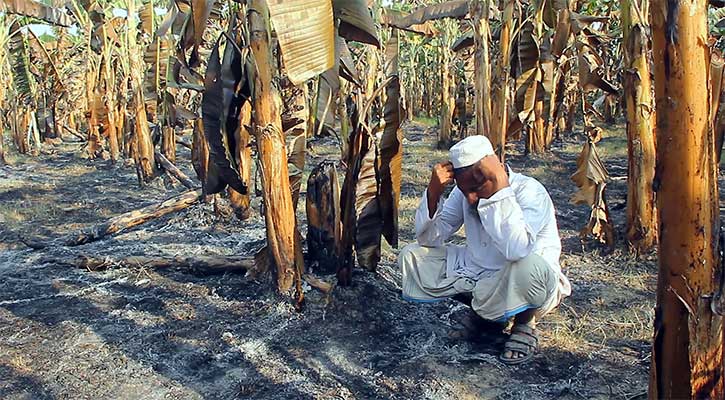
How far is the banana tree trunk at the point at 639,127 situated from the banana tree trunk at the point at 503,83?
1.00 m

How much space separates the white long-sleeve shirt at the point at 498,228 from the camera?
311 centimetres

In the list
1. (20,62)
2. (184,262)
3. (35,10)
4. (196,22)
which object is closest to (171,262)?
(184,262)

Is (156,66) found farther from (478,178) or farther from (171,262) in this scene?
(478,178)

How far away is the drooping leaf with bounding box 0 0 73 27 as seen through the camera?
11.2m

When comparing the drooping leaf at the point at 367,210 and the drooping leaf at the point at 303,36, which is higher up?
the drooping leaf at the point at 303,36

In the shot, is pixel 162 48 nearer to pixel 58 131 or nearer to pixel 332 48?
pixel 332 48

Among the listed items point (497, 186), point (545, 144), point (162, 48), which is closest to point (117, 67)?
point (162, 48)

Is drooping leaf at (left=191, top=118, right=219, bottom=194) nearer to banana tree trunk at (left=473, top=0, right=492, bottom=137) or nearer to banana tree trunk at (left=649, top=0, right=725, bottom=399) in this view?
banana tree trunk at (left=473, top=0, right=492, bottom=137)

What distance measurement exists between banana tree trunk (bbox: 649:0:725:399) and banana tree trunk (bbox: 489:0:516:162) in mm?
3195

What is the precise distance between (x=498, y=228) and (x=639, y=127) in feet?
8.22

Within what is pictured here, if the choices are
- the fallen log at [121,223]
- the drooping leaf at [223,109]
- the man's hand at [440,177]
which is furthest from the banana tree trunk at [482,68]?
the fallen log at [121,223]

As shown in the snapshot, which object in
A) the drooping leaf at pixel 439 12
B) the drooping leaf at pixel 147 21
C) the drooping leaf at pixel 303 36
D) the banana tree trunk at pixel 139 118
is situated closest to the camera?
the drooping leaf at pixel 303 36

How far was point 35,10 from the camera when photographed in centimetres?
1163

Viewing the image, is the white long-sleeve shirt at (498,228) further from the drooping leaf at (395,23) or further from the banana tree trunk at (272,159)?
the drooping leaf at (395,23)
